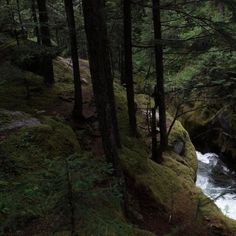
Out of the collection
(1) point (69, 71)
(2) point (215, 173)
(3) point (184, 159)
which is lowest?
(2) point (215, 173)

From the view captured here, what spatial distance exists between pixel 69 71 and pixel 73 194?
47.8 ft

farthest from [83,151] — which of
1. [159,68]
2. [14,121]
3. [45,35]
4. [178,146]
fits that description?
[178,146]

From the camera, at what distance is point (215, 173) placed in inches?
662

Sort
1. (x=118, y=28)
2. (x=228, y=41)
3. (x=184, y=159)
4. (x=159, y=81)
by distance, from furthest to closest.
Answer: (x=184, y=159)
(x=118, y=28)
(x=159, y=81)
(x=228, y=41)

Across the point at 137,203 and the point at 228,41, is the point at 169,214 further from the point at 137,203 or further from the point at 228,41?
the point at 228,41

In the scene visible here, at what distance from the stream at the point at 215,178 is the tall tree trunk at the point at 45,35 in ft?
23.8

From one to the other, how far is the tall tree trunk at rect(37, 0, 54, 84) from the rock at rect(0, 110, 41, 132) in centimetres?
302

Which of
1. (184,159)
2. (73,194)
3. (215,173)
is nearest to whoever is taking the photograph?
(73,194)

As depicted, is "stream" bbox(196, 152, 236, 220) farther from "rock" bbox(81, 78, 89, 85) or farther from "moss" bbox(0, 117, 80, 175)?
"moss" bbox(0, 117, 80, 175)

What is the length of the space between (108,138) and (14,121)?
12.2 ft

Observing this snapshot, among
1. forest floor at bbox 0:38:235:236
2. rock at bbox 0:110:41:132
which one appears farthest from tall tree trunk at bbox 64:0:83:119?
rock at bbox 0:110:41:132

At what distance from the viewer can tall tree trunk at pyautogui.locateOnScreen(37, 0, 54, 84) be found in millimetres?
13391

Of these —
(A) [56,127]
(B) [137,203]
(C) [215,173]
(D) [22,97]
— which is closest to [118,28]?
(D) [22,97]

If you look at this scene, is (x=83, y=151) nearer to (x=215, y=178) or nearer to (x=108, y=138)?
(x=108, y=138)
